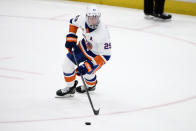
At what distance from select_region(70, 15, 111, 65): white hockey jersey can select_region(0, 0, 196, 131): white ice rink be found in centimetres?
55

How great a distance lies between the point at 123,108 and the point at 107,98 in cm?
37

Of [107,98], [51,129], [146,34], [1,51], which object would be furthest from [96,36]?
[146,34]

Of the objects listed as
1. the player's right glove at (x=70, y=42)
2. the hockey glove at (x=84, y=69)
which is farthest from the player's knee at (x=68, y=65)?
the hockey glove at (x=84, y=69)

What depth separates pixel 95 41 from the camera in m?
4.79

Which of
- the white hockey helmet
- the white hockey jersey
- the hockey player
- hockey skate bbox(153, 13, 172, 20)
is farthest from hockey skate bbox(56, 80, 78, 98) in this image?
hockey skate bbox(153, 13, 172, 20)

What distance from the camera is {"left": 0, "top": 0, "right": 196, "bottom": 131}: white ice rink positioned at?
177 inches

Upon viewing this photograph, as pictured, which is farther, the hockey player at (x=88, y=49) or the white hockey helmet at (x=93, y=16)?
the hockey player at (x=88, y=49)

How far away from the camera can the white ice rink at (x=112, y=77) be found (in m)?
4.50

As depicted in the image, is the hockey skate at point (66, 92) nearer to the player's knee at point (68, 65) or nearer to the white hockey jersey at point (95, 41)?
the player's knee at point (68, 65)

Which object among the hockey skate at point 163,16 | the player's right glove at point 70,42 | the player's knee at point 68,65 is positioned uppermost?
the player's right glove at point 70,42

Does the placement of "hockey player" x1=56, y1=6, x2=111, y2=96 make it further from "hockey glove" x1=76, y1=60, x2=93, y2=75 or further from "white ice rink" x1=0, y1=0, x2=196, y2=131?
"white ice rink" x1=0, y1=0, x2=196, y2=131

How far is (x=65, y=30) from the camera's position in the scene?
838 cm

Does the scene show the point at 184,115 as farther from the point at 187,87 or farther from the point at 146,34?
the point at 146,34

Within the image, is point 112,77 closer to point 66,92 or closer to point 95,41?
point 66,92
